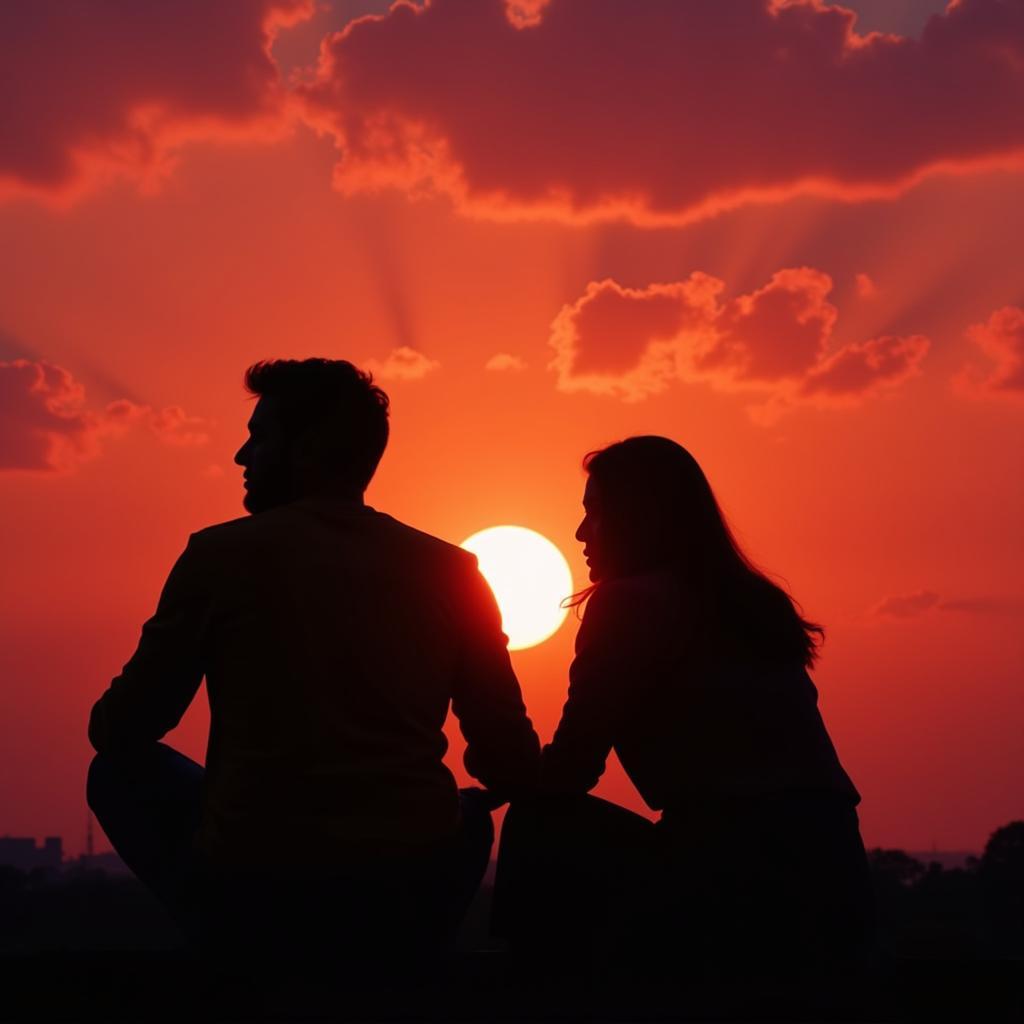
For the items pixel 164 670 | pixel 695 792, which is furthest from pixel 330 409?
pixel 695 792

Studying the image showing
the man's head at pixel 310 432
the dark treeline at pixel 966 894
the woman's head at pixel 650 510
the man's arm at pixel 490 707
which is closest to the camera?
the man's head at pixel 310 432

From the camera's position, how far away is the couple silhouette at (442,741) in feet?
12.5

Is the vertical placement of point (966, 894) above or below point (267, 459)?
above

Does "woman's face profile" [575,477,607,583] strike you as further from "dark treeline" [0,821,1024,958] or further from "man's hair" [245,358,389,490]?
"dark treeline" [0,821,1024,958]

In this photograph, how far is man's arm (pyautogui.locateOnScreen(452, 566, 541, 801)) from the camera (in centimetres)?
435

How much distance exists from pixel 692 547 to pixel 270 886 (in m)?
1.88

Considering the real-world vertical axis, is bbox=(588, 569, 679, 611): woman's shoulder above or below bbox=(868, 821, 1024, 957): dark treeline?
below

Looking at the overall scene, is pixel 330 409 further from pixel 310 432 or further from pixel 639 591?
pixel 639 591

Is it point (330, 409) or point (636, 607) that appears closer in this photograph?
point (330, 409)

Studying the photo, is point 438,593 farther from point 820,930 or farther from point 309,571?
point 820,930

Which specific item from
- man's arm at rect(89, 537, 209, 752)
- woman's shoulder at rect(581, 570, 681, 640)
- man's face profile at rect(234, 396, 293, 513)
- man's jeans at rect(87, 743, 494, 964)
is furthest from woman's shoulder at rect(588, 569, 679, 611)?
man's arm at rect(89, 537, 209, 752)

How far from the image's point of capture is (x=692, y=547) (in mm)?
4777

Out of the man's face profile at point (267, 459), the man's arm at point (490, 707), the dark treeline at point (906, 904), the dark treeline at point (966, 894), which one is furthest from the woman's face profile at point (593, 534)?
the dark treeline at point (906, 904)

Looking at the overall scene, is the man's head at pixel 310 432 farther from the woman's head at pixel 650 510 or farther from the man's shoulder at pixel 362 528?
the woman's head at pixel 650 510
